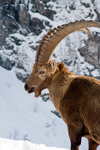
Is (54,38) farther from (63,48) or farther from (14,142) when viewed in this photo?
(63,48)

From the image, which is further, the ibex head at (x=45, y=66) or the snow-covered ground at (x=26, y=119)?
the snow-covered ground at (x=26, y=119)

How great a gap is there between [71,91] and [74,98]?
0.67 ft

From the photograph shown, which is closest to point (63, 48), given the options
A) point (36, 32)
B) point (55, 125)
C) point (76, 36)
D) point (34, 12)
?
point (76, 36)

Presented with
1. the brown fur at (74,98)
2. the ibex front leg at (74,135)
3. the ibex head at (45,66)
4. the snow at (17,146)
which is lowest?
the snow at (17,146)

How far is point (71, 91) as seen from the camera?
4.00m

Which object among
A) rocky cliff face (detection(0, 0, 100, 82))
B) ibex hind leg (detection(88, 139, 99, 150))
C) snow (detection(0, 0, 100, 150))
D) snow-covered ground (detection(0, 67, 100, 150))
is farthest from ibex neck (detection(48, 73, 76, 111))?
rocky cliff face (detection(0, 0, 100, 82))

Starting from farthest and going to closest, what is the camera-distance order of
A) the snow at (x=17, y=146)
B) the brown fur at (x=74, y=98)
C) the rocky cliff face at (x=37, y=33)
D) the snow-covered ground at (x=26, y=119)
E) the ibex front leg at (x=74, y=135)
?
the rocky cliff face at (x=37, y=33) → the snow-covered ground at (x=26, y=119) → the snow at (x=17, y=146) → the ibex front leg at (x=74, y=135) → the brown fur at (x=74, y=98)

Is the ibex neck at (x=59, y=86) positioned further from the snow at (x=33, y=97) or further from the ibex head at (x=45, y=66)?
the snow at (x=33, y=97)

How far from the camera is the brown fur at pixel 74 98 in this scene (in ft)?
11.5

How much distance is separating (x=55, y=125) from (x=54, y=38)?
17.7 metres

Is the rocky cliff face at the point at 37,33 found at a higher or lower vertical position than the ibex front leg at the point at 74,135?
higher

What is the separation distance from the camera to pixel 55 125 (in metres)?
21.4

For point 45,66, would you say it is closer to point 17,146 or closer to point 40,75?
point 40,75

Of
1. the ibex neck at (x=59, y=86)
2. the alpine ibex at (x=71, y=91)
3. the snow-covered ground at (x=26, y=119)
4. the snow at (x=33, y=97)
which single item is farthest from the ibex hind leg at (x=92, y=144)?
the snow-covered ground at (x=26, y=119)
